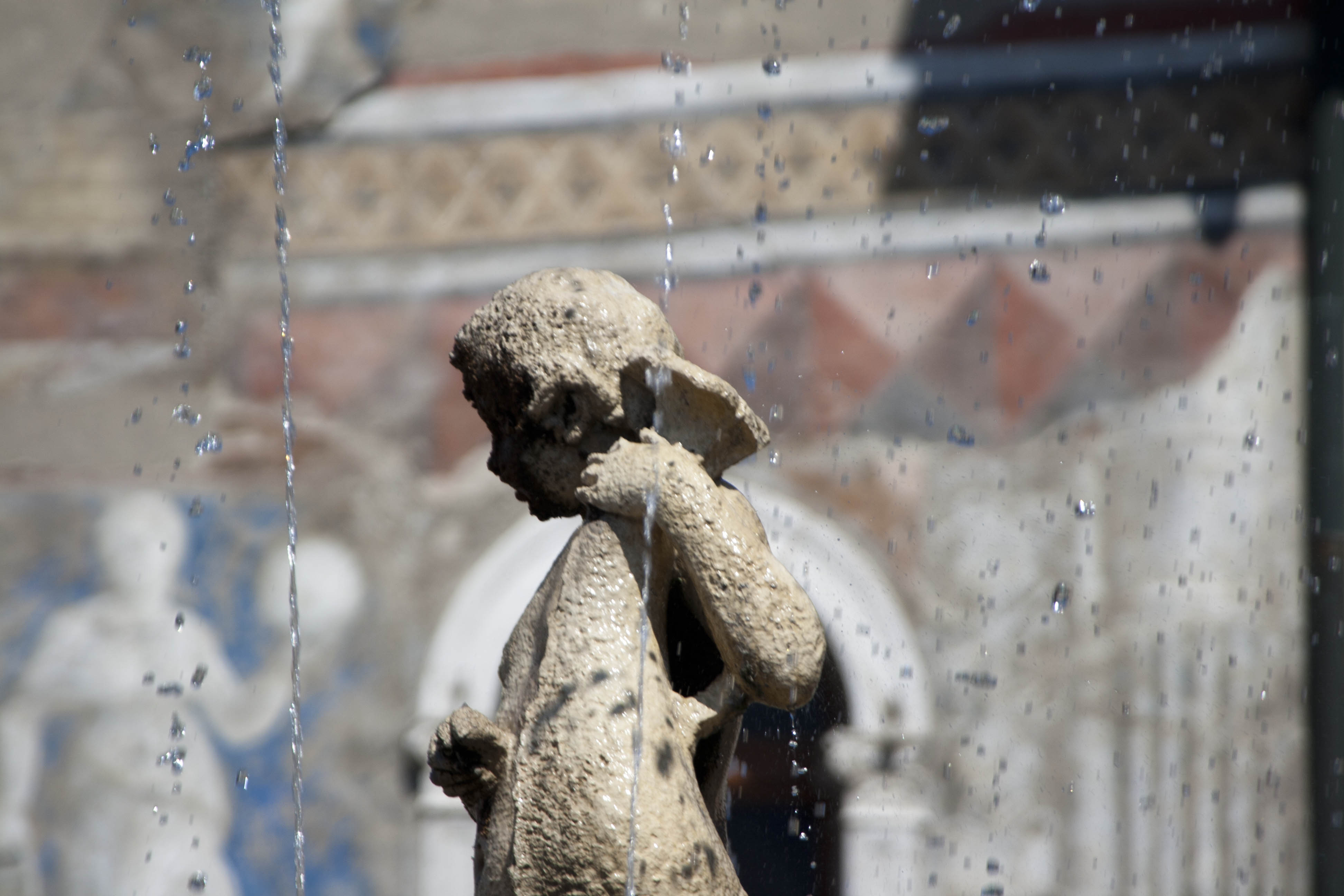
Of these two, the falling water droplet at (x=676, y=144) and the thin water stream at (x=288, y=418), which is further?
the falling water droplet at (x=676, y=144)

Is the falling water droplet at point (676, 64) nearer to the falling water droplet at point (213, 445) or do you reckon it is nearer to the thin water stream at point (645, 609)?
the falling water droplet at point (213, 445)

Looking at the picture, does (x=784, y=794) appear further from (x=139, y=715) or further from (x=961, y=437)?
(x=139, y=715)

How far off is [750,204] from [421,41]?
1516mm

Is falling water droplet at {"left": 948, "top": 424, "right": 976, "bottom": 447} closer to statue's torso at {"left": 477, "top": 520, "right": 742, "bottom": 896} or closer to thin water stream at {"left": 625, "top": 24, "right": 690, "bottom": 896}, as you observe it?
thin water stream at {"left": 625, "top": 24, "right": 690, "bottom": 896}

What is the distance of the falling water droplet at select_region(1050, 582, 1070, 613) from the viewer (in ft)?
17.1

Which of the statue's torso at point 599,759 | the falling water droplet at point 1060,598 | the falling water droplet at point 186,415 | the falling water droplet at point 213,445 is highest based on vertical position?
the falling water droplet at point 186,415

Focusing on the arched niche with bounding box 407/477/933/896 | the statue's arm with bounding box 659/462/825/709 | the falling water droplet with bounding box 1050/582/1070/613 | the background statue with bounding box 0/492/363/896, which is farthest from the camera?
the background statue with bounding box 0/492/363/896

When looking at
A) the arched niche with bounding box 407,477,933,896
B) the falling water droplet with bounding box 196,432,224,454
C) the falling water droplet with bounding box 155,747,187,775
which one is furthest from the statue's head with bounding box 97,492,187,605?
the arched niche with bounding box 407,477,933,896

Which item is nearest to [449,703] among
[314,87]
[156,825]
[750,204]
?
[156,825]

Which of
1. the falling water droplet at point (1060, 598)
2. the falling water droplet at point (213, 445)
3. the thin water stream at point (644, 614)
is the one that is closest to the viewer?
the thin water stream at point (644, 614)

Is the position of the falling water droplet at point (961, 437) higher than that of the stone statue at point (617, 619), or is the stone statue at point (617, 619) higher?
the falling water droplet at point (961, 437)

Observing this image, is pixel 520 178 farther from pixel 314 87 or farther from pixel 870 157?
pixel 870 157

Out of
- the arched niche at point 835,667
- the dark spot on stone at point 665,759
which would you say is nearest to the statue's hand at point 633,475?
the dark spot on stone at point 665,759

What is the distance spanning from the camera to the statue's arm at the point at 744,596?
1.86 metres
